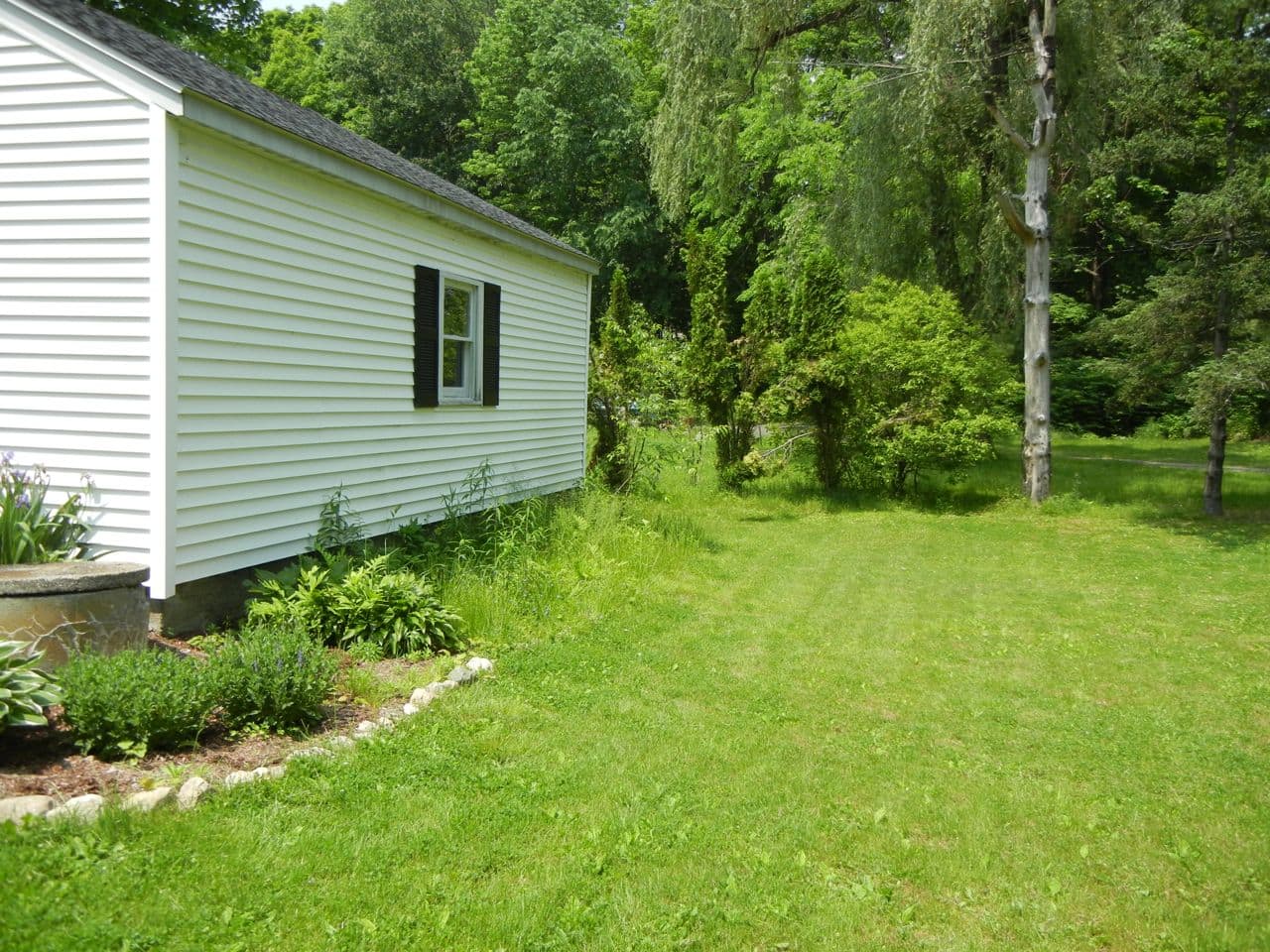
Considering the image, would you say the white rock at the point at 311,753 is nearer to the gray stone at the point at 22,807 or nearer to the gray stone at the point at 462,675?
the gray stone at the point at 22,807

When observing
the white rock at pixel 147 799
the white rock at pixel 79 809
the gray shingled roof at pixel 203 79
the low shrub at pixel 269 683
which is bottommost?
the white rock at pixel 147 799

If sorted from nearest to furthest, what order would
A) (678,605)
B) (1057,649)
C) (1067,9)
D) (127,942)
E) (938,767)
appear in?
1. (127,942)
2. (938,767)
3. (1057,649)
4. (678,605)
5. (1067,9)

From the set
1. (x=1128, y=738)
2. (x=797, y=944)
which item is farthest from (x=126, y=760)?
(x=1128, y=738)

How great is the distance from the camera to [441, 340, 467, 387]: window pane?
Result: 898 centimetres

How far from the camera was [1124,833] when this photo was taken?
3748mm

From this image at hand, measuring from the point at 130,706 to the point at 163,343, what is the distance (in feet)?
7.43

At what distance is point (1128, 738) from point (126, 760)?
4.81 metres

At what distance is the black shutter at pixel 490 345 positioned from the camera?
916 cm

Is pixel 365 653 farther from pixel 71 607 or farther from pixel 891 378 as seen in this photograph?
pixel 891 378

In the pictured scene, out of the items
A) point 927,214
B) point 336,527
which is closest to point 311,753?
point 336,527

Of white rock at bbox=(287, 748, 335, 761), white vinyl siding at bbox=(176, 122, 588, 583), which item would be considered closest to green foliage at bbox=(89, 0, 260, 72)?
white vinyl siding at bbox=(176, 122, 588, 583)

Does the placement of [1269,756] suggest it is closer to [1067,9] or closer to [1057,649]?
[1057,649]

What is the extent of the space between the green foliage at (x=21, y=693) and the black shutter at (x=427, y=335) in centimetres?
442

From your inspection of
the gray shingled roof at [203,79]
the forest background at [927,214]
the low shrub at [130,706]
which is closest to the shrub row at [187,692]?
the low shrub at [130,706]
